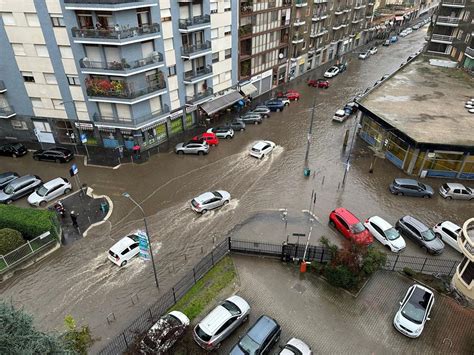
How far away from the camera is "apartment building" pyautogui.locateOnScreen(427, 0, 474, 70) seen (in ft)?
181

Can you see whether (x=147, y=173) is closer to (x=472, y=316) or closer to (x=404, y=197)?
(x=404, y=197)

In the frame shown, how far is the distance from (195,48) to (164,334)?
32.1m

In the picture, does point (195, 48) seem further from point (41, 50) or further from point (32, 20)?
point (32, 20)

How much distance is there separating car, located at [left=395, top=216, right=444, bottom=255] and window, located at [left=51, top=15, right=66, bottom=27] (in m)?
36.9

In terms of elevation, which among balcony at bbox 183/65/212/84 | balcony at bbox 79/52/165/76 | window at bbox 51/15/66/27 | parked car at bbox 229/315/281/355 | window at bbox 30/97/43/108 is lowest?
parked car at bbox 229/315/281/355

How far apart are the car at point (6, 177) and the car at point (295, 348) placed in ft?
103

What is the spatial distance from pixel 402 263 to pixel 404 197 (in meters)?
9.96

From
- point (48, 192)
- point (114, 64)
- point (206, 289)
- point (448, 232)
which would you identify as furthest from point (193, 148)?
point (448, 232)

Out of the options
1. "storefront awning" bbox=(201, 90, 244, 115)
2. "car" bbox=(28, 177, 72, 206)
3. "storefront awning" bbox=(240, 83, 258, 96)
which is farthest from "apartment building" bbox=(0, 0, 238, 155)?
"storefront awning" bbox=(240, 83, 258, 96)

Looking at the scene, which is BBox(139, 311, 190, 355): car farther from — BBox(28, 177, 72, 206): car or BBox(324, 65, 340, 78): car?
BBox(324, 65, 340, 78): car

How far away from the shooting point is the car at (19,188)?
31969 mm

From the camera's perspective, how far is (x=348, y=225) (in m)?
27.4

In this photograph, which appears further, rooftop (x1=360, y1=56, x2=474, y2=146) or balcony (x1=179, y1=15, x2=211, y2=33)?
balcony (x1=179, y1=15, x2=211, y2=33)

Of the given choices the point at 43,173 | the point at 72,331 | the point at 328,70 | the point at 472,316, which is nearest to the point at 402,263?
the point at 472,316
